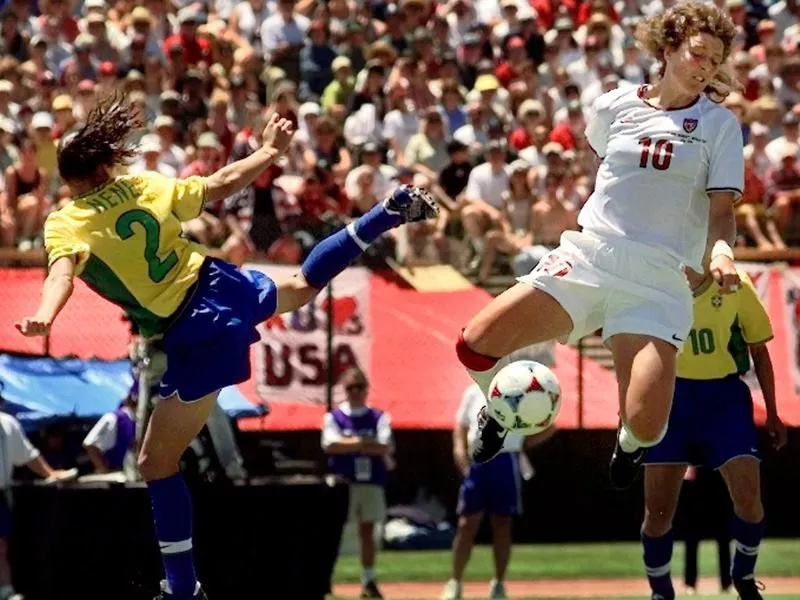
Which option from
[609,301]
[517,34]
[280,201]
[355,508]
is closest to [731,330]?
[609,301]

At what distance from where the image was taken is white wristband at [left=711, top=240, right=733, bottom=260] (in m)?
8.52

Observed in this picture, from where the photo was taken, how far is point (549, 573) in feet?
53.8

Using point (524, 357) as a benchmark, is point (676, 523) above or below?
below

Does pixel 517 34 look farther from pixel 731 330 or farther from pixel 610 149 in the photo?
pixel 610 149

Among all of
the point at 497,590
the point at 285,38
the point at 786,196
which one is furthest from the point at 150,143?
the point at 786,196

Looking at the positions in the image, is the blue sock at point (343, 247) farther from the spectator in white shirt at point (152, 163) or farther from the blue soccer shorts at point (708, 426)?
the spectator in white shirt at point (152, 163)

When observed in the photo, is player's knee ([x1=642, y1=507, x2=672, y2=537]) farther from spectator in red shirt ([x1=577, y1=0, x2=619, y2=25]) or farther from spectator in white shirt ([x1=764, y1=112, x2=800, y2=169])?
spectator in red shirt ([x1=577, y1=0, x2=619, y2=25])

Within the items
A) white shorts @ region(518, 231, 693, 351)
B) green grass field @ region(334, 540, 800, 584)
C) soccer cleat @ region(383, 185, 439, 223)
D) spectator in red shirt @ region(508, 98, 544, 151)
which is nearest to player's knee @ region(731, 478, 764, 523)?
white shorts @ region(518, 231, 693, 351)

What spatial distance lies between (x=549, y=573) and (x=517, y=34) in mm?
7575

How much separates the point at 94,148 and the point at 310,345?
7.95 m

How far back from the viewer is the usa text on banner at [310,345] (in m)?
17.2

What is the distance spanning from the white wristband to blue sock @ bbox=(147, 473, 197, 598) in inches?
106

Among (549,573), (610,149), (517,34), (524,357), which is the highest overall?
(517,34)

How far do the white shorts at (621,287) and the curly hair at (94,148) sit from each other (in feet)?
6.57
